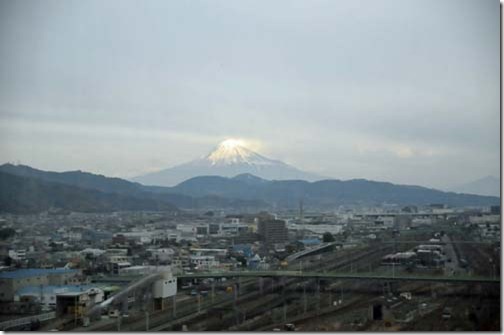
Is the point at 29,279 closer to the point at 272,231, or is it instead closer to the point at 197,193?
the point at 197,193

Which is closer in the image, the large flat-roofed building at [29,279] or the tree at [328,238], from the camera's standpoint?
the large flat-roofed building at [29,279]

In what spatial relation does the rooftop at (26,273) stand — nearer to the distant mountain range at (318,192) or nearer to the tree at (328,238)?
the distant mountain range at (318,192)

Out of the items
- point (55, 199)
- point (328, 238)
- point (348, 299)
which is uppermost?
point (55, 199)

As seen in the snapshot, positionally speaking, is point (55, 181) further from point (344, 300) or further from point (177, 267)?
point (344, 300)

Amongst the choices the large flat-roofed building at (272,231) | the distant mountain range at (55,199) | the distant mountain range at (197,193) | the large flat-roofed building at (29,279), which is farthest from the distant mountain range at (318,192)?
the large flat-roofed building at (29,279)

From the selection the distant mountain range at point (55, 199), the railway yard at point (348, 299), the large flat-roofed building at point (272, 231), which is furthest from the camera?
the large flat-roofed building at point (272, 231)

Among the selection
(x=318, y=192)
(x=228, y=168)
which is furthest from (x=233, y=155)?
(x=318, y=192)

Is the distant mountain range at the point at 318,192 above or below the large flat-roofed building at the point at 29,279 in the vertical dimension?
above
